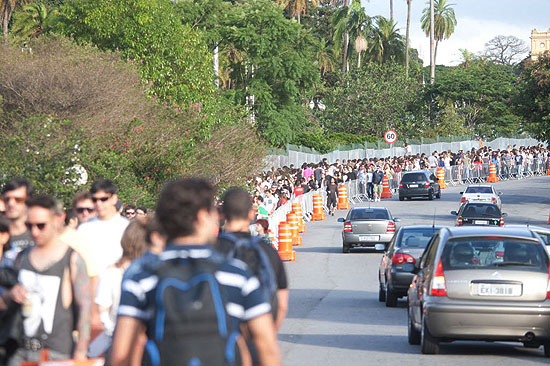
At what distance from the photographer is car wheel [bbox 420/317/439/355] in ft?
41.6

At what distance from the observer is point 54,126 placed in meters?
20.4

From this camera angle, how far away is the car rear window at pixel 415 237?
19.2m

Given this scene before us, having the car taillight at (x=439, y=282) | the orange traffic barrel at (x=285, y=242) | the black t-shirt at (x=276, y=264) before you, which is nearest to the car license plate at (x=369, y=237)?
the orange traffic barrel at (x=285, y=242)

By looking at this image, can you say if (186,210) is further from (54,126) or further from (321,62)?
(321,62)

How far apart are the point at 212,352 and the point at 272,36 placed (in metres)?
48.8

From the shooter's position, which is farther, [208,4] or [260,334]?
[208,4]

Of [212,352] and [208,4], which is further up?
[208,4]

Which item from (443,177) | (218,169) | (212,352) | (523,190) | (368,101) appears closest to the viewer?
(212,352)

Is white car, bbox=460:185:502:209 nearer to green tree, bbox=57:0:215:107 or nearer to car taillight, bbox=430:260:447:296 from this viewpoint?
green tree, bbox=57:0:215:107

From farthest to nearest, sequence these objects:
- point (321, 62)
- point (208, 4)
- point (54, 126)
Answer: point (321, 62) < point (208, 4) < point (54, 126)

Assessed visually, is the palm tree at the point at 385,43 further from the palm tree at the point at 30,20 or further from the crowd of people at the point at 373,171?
the palm tree at the point at 30,20

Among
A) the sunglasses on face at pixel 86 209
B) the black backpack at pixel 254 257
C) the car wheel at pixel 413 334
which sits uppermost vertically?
the sunglasses on face at pixel 86 209

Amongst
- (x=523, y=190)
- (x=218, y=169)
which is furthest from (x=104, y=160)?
(x=523, y=190)

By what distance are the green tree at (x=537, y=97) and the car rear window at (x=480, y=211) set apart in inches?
547
